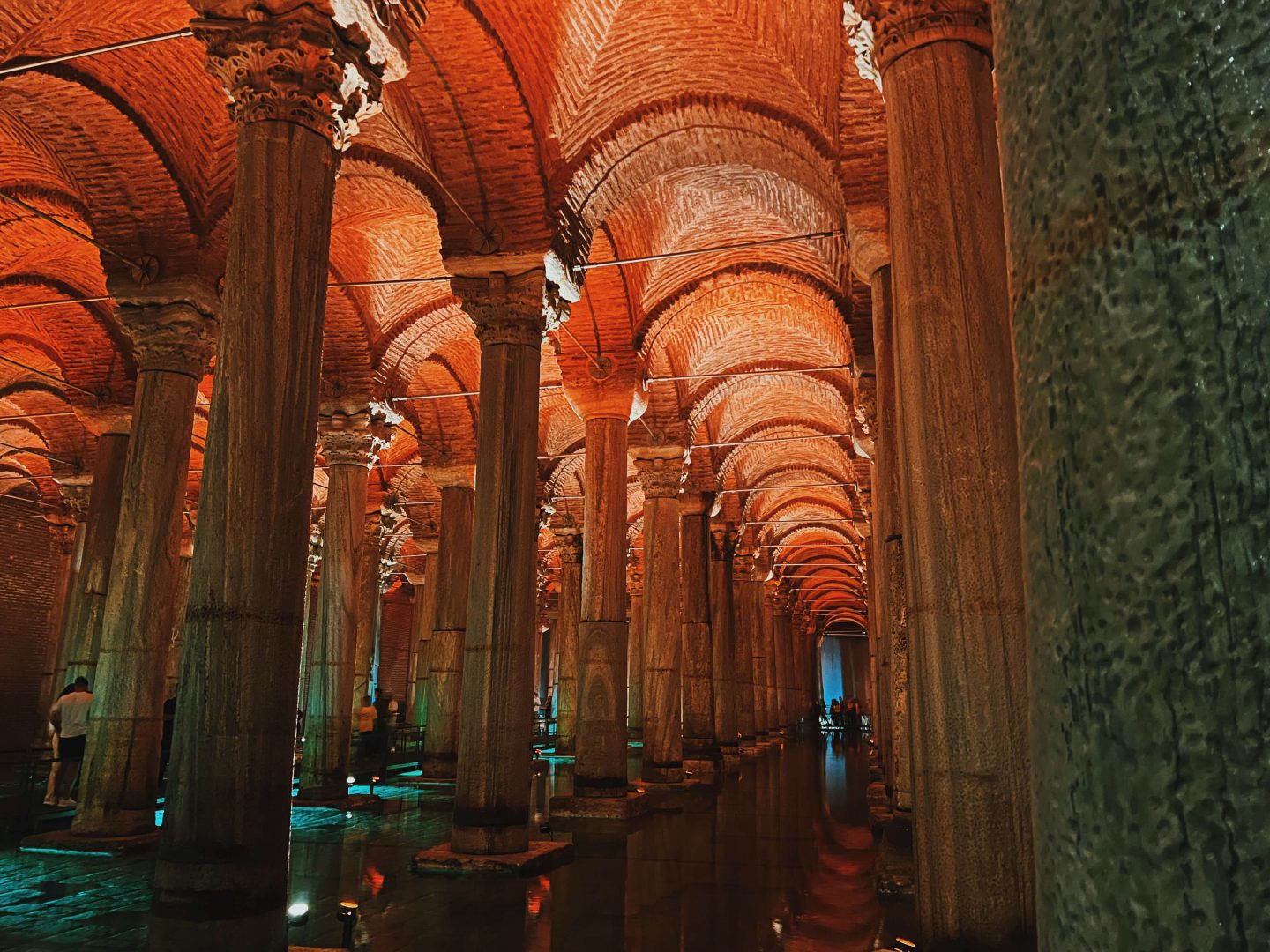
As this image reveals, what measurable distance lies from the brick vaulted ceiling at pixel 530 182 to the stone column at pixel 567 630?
5.91 meters

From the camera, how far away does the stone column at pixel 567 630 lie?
18.9 metres

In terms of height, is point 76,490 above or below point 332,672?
above

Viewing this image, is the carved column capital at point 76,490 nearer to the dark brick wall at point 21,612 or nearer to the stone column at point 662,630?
the dark brick wall at point 21,612

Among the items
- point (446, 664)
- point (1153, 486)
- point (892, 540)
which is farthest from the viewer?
point (446, 664)

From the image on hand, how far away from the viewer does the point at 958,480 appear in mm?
3844

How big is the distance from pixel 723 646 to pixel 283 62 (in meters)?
14.1

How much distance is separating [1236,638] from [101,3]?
30.8 ft

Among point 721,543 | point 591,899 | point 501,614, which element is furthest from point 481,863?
point 721,543

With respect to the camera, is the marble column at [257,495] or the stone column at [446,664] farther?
the stone column at [446,664]

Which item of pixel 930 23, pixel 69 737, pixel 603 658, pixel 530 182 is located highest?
pixel 530 182

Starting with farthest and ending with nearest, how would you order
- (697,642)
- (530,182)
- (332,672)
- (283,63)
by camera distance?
1. (697,642)
2. (332,672)
3. (530,182)
4. (283,63)

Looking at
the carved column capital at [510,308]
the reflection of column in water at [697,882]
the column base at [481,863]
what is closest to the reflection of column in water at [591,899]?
the column base at [481,863]

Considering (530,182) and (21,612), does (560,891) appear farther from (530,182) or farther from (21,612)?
(21,612)

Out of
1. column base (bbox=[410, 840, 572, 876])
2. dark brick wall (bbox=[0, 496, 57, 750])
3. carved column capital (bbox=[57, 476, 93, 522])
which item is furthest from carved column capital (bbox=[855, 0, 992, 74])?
dark brick wall (bbox=[0, 496, 57, 750])
